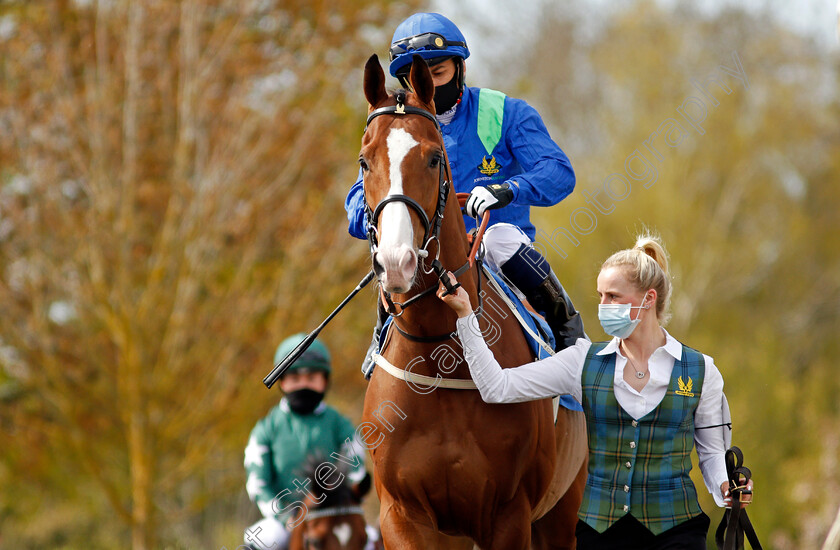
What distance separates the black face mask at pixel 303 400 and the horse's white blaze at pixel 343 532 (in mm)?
1007

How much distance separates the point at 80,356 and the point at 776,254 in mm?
15804

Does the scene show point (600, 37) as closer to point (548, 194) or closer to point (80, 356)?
point (80, 356)

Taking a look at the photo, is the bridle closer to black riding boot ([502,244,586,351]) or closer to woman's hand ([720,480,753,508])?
black riding boot ([502,244,586,351])

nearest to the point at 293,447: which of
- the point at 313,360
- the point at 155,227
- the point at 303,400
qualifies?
the point at 303,400

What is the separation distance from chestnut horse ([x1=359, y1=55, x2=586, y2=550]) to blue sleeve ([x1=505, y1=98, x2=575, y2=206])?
456mm

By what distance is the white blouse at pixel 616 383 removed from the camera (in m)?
3.33

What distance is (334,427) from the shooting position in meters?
6.82

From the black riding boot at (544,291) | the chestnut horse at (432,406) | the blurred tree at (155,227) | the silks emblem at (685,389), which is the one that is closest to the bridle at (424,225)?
the chestnut horse at (432,406)

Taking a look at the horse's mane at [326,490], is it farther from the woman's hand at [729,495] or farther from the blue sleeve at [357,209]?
the woman's hand at [729,495]

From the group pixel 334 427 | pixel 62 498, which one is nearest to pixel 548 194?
pixel 334 427

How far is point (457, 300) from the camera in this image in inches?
135

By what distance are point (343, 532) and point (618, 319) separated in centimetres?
330

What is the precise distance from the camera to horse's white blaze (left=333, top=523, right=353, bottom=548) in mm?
6012

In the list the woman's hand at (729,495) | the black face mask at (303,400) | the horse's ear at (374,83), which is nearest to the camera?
the woman's hand at (729,495)
